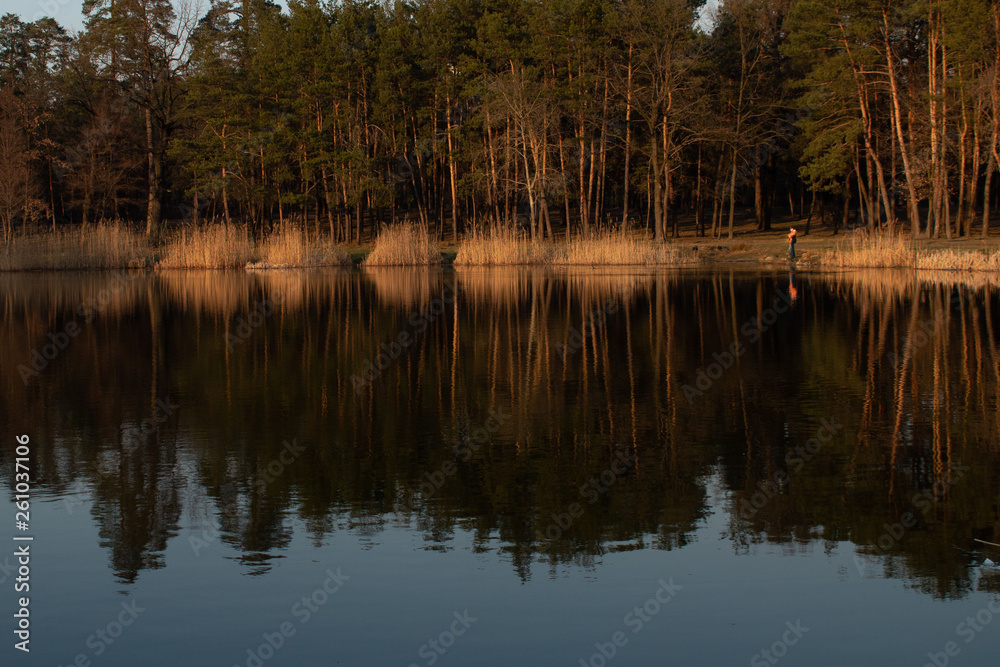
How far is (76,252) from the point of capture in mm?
36250

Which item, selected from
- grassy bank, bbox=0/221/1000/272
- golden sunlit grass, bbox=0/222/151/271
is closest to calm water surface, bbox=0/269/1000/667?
grassy bank, bbox=0/221/1000/272

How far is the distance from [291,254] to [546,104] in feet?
45.1

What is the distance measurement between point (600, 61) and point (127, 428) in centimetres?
4100

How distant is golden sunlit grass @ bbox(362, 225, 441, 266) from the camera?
37.5 m

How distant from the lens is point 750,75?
1834 inches

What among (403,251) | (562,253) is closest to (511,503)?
(562,253)

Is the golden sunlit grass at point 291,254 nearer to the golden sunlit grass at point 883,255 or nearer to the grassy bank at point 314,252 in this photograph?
the grassy bank at point 314,252

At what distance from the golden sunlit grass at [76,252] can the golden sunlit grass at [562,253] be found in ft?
41.2

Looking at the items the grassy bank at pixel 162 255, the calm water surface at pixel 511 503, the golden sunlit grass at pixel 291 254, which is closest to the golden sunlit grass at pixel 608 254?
Result: the golden sunlit grass at pixel 291 254

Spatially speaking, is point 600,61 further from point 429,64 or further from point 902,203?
point 902,203

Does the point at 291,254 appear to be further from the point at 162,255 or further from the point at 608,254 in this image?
the point at 608,254

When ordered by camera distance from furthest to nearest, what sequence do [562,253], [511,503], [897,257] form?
A: [562,253], [897,257], [511,503]

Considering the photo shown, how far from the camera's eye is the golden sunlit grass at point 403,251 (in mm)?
37500

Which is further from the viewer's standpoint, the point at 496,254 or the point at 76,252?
the point at 496,254
